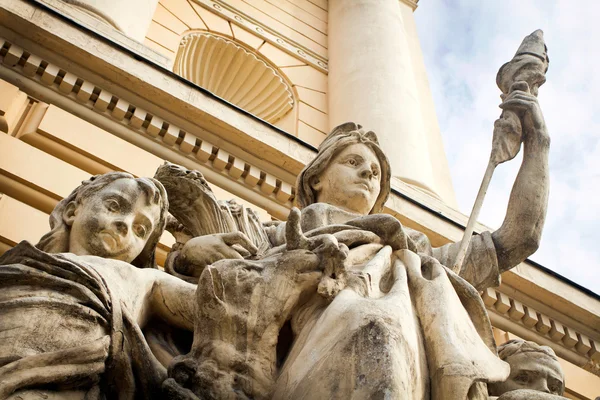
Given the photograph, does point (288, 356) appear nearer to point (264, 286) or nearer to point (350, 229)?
point (264, 286)

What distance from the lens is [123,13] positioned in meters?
7.41

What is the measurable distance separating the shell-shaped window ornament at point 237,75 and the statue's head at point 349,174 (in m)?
6.02

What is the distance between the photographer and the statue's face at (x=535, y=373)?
9.96ft

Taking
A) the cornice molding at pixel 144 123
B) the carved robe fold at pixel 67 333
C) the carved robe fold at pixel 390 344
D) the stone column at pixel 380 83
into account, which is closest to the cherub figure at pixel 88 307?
the carved robe fold at pixel 67 333

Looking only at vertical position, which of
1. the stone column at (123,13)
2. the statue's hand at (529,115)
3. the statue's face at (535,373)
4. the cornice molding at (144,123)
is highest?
the stone column at (123,13)

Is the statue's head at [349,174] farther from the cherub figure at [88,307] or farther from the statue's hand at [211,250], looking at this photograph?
the cherub figure at [88,307]

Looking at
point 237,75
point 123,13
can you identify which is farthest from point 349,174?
point 237,75

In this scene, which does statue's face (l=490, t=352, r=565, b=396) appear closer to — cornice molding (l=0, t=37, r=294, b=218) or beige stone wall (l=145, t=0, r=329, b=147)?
cornice molding (l=0, t=37, r=294, b=218)

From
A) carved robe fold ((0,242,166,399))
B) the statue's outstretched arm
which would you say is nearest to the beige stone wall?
the statue's outstretched arm

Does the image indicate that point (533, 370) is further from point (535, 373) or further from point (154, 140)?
point (154, 140)

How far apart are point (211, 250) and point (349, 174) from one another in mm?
1086

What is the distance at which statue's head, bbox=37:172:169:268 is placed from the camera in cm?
297

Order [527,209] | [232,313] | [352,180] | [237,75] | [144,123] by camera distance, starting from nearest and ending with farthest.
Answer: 1. [232,313]
2. [527,209]
3. [352,180]
4. [144,123]
5. [237,75]

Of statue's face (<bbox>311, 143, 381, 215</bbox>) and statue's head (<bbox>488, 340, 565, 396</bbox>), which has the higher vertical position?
statue's face (<bbox>311, 143, 381, 215</bbox>)
